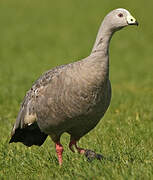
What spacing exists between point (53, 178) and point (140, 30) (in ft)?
74.9

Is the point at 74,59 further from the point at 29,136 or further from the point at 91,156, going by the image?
the point at 91,156

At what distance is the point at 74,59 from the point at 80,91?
15430 millimetres

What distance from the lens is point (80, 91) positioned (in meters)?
5.38

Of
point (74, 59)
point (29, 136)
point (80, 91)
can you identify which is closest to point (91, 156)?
point (80, 91)

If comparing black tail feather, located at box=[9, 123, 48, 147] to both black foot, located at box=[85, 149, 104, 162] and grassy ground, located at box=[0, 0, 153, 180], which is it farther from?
black foot, located at box=[85, 149, 104, 162]

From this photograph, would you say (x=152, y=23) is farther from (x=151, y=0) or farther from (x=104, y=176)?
(x=104, y=176)

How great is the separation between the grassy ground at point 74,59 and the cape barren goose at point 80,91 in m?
0.44

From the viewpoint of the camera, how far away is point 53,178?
16.2ft

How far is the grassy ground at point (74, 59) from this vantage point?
531cm

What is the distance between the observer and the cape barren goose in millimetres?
5383

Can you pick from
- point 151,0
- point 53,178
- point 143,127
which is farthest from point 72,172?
point 151,0

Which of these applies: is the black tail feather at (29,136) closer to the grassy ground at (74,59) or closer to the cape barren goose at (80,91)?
the grassy ground at (74,59)

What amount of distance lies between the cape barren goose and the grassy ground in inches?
17.3

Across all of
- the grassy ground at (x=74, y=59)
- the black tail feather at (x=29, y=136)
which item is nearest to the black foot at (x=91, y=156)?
the grassy ground at (x=74, y=59)
